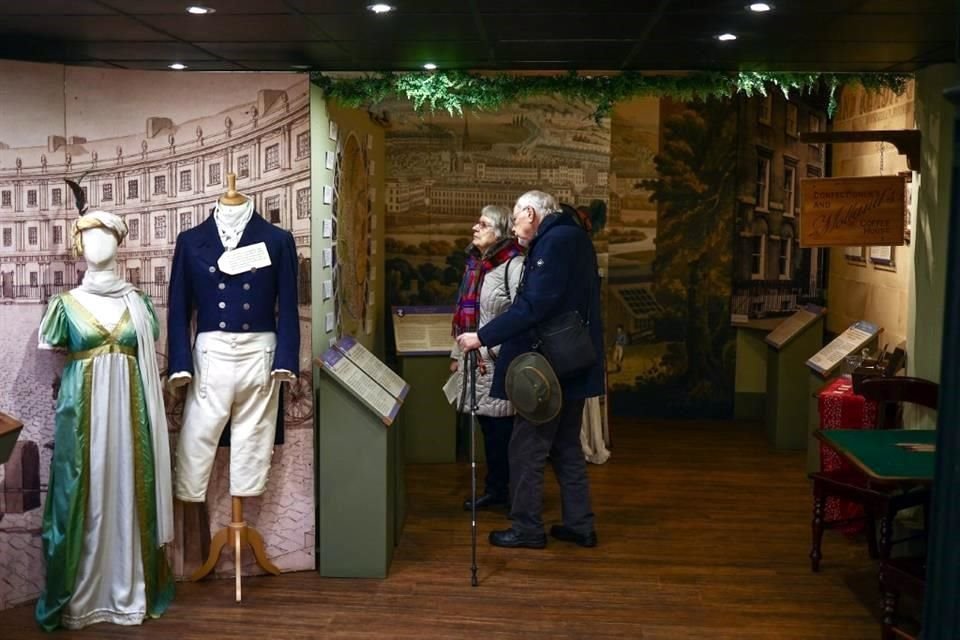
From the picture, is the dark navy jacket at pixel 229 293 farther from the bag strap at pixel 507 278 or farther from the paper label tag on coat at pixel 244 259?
the bag strap at pixel 507 278

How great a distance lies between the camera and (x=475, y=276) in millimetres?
6496

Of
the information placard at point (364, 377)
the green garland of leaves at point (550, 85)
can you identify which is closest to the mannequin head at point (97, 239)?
the information placard at point (364, 377)

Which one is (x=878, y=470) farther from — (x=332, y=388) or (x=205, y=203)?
(x=205, y=203)

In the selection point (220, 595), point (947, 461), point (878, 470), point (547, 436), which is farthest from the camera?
point (547, 436)

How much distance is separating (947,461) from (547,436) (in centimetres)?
331

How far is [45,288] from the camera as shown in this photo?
203 inches

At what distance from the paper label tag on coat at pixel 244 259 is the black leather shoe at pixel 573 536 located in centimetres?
214

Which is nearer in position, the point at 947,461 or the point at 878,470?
the point at 947,461

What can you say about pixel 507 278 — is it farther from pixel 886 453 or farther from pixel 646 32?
pixel 886 453

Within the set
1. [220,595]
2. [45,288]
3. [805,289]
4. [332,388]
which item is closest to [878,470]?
[332,388]

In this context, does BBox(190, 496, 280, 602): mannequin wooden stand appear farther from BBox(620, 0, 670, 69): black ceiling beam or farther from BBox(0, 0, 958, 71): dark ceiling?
BBox(620, 0, 670, 69): black ceiling beam

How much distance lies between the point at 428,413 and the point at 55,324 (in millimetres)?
3466

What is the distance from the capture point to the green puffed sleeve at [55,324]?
4883mm

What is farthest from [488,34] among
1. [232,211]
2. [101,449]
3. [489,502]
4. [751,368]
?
[751,368]
